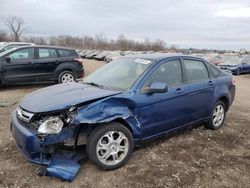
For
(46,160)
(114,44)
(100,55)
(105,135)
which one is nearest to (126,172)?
(105,135)

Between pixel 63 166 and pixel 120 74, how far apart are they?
180 centimetres

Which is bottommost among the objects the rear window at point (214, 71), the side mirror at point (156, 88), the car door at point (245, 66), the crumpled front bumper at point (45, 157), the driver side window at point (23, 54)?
the car door at point (245, 66)

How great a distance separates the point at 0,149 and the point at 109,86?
Answer: 6.63 feet

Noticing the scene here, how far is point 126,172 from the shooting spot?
4.01 meters

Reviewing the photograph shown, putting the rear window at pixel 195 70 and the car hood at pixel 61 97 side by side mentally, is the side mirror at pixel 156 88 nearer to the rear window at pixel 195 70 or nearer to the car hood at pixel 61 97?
the car hood at pixel 61 97

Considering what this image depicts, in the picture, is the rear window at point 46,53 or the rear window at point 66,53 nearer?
the rear window at point 46,53

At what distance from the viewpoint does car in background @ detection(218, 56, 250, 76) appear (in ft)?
69.5

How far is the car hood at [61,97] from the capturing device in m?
3.77

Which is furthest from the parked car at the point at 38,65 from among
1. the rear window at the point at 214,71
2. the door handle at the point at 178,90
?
the door handle at the point at 178,90

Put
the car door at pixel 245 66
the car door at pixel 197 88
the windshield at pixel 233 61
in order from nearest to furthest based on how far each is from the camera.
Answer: the car door at pixel 197 88, the car door at pixel 245 66, the windshield at pixel 233 61

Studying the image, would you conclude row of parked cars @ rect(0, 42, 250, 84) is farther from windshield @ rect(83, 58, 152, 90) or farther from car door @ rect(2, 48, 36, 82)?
windshield @ rect(83, 58, 152, 90)

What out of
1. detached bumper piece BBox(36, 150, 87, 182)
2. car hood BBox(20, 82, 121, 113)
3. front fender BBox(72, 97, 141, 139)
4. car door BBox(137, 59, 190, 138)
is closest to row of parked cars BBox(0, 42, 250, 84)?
car door BBox(137, 59, 190, 138)

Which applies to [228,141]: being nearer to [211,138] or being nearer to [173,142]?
[211,138]

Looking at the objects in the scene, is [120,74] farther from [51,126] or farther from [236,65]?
[236,65]
